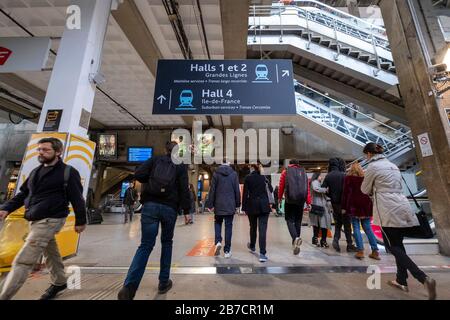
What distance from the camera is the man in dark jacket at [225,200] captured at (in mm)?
3598

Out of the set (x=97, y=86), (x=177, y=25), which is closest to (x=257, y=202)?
(x=177, y=25)

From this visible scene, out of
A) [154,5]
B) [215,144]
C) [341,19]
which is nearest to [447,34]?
[154,5]

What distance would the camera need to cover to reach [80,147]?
3.71 m

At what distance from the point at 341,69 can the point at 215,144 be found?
24.3 feet

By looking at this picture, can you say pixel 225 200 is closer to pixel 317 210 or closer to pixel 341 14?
pixel 317 210

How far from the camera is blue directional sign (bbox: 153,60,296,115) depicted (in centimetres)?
443

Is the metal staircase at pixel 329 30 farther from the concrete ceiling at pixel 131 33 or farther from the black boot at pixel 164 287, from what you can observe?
the black boot at pixel 164 287

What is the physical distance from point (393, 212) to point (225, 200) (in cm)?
219

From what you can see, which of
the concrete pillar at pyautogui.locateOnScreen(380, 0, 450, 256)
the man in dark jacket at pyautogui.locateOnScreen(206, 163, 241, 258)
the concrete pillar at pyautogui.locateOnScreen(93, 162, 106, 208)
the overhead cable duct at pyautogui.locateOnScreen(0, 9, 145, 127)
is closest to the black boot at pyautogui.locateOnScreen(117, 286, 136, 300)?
the man in dark jacket at pyautogui.locateOnScreen(206, 163, 241, 258)

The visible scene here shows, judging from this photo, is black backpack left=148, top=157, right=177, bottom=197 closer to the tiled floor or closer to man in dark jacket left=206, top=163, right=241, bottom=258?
the tiled floor

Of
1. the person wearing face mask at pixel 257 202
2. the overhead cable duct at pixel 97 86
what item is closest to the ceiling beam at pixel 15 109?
the overhead cable duct at pixel 97 86

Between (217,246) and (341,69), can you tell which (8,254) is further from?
(341,69)

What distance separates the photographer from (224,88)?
4.55 meters

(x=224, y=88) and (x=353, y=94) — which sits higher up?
(x=353, y=94)
